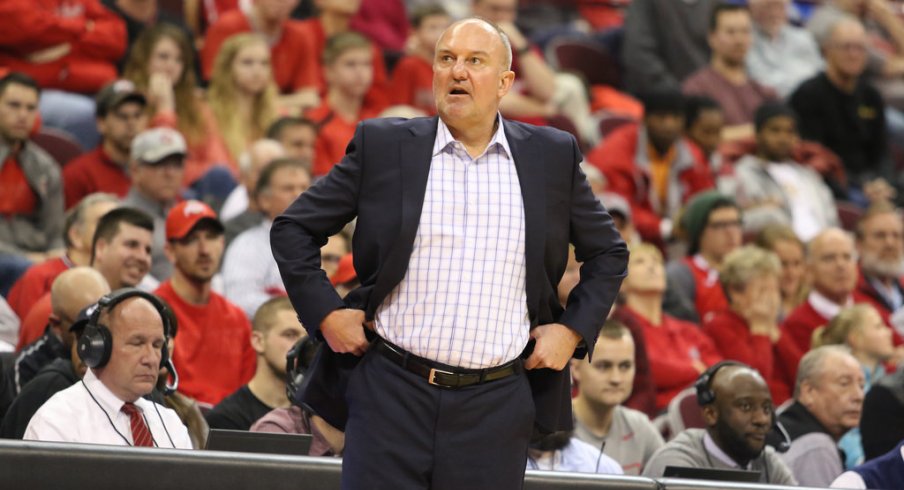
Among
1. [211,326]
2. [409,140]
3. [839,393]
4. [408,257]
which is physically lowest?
[839,393]

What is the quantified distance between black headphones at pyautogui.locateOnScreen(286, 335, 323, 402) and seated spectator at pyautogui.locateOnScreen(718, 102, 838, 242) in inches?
187

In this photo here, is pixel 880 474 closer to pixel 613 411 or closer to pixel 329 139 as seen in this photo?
pixel 613 411

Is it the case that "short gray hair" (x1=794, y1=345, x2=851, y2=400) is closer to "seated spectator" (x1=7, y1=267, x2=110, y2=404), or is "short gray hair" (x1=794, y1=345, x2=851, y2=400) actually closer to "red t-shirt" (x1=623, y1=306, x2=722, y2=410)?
"red t-shirt" (x1=623, y1=306, x2=722, y2=410)

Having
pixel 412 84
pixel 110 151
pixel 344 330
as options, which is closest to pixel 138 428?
pixel 344 330

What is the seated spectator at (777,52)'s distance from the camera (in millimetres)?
10602

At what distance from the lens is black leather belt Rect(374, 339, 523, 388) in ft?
9.32

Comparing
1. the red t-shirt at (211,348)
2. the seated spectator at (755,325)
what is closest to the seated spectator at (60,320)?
the red t-shirt at (211,348)

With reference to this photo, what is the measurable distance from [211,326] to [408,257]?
117 inches

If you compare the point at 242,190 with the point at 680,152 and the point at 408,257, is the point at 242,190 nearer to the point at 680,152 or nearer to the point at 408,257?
the point at 680,152

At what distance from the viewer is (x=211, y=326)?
5688mm

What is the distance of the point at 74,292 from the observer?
482 cm

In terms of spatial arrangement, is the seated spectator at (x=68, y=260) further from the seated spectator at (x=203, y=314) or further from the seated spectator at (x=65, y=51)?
the seated spectator at (x=65, y=51)

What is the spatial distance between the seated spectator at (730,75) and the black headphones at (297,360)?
18.4 ft

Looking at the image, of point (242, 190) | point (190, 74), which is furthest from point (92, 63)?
point (242, 190)
